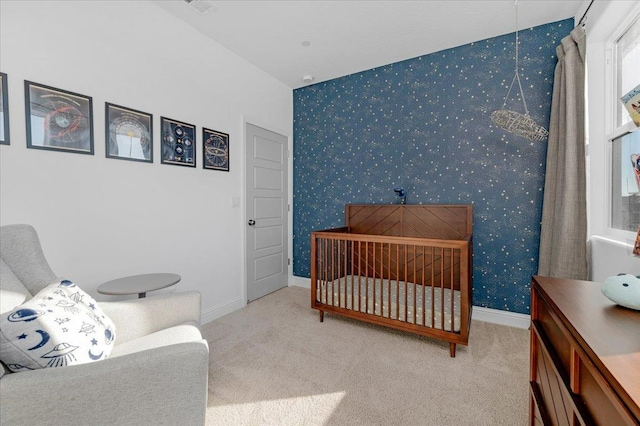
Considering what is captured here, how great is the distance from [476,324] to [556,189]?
135 cm

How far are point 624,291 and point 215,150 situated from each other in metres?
2.83

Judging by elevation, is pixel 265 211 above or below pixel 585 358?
above

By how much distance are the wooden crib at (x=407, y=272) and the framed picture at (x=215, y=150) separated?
46.3 inches

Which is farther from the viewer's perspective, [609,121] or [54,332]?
[609,121]

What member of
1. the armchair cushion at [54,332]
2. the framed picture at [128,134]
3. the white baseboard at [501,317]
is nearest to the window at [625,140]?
the white baseboard at [501,317]

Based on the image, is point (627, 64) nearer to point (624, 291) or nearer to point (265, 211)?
point (624, 291)

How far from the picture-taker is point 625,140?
1.76 meters

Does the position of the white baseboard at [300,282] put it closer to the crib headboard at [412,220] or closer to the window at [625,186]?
the crib headboard at [412,220]

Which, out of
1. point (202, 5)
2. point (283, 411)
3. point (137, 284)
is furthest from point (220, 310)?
point (202, 5)

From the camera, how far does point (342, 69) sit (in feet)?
10.4

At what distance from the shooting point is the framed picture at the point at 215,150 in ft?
8.59

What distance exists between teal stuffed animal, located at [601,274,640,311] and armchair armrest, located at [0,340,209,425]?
1.37 m

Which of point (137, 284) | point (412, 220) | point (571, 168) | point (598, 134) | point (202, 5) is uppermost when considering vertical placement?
point (202, 5)

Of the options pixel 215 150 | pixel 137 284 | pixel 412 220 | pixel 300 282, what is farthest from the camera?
pixel 300 282
